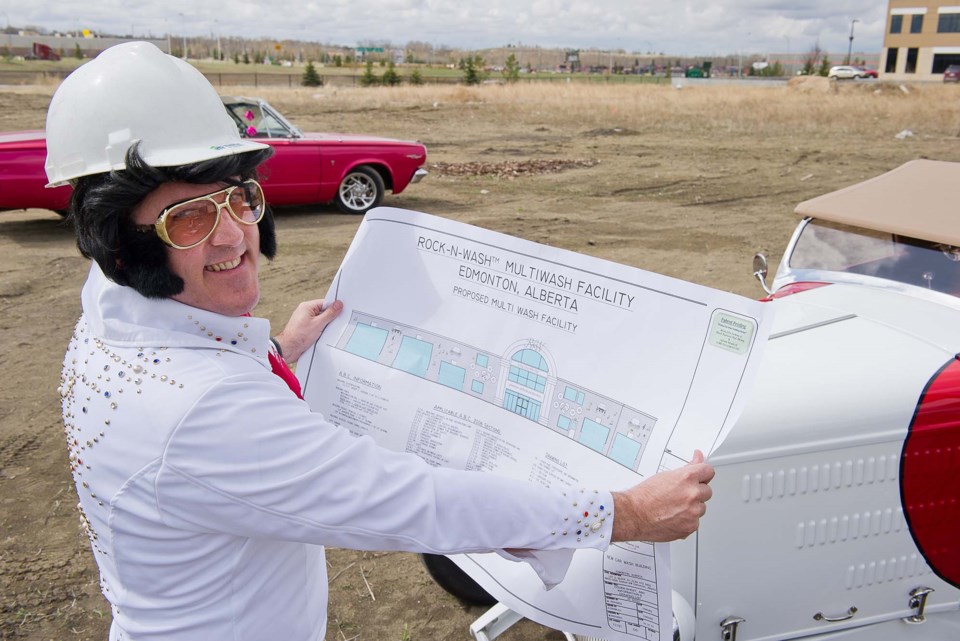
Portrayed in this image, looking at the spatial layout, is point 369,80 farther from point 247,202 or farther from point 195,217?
point 195,217

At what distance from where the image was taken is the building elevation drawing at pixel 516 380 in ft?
5.28

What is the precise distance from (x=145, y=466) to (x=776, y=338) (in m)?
2.18

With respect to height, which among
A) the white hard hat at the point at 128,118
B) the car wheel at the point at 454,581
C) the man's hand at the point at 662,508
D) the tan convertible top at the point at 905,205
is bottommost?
the car wheel at the point at 454,581

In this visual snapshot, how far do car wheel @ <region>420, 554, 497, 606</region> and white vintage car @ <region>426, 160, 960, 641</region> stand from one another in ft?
1.58

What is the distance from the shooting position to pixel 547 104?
2858 centimetres

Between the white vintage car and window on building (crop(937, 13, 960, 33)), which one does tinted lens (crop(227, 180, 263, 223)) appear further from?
window on building (crop(937, 13, 960, 33))

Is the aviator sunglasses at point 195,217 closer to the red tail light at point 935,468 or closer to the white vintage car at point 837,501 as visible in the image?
the white vintage car at point 837,501

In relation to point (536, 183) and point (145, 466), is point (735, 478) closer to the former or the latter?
point (145, 466)

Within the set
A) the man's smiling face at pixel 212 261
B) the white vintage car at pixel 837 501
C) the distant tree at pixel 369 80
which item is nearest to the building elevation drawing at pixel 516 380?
the man's smiling face at pixel 212 261

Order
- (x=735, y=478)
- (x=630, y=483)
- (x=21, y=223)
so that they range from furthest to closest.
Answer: (x=21, y=223)
(x=735, y=478)
(x=630, y=483)

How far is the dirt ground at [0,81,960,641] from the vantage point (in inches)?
132

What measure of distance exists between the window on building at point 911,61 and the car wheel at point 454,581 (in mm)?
87620

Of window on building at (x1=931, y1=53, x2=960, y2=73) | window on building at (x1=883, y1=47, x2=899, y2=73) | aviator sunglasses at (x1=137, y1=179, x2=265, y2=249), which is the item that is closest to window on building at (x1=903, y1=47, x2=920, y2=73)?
window on building at (x1=883, y1=47, x2=899, y2=73)

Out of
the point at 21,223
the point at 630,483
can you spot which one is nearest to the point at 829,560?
the point at 630,483
